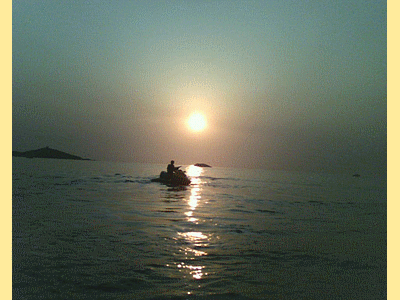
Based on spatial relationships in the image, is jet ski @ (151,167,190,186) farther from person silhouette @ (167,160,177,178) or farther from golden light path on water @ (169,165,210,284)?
golden light path on water @ (169,165,210,284)

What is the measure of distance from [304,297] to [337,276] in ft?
7.23

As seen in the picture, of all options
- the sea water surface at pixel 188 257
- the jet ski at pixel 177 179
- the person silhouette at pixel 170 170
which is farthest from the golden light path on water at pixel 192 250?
the jet ski at pixel 177 179

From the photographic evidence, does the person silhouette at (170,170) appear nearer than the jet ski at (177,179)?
Yes

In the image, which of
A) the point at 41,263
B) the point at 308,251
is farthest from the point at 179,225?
the point at 41,263

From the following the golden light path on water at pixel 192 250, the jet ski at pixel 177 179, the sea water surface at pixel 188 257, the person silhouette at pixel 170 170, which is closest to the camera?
→ the sea water surface at pixel 188 257

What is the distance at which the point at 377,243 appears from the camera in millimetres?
13570

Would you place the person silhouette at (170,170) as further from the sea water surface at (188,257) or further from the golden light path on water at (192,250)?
the golden light path on water at (192,250)

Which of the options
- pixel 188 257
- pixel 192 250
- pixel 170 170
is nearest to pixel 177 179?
pixel 170 170

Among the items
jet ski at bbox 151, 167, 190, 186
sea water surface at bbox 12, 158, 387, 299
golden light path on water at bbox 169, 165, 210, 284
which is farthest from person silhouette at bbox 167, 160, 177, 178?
golden light path on water at bbox 169, 165, 210, 284

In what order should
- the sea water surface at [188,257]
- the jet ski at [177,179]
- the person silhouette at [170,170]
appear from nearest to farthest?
the sea water surface at [188,257]
the person silhouette at [170,170]
the jet ski at [177,179]

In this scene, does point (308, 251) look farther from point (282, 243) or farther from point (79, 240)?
point (79, 240)

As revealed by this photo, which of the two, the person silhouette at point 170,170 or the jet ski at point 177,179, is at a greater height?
the person silhouette at point 170,170

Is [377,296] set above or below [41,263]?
below

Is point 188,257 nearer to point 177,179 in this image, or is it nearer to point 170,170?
point 170,170
